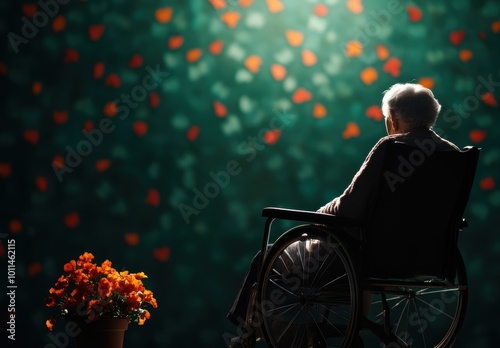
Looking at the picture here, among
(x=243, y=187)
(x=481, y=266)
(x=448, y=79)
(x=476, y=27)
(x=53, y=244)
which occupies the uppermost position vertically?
(x=476, y=27)

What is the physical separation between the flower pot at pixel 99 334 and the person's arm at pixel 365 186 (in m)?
1.27

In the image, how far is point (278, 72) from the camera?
4.20 m

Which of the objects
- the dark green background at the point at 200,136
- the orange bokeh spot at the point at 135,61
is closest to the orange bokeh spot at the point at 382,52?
the dark green background at the point at 200,136

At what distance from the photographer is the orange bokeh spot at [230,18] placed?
419 centimetres

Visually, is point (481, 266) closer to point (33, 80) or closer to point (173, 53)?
point (173, 53)

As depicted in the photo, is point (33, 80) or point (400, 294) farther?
point (33, 80)

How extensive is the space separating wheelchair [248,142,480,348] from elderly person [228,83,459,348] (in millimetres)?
60

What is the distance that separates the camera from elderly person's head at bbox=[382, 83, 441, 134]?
111 inches

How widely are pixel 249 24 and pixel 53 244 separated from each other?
1.62 metres

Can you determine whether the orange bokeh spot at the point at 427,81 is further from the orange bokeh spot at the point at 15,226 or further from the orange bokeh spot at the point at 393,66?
the orange bokeh spot at the point at 15,226

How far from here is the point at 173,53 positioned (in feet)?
13.6

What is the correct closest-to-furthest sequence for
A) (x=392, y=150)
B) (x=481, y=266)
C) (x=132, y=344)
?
(x=392, y=150) < (x=132, y=344) < (x=481, y=266)

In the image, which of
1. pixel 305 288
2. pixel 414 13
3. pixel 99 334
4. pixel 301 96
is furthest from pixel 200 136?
pixel 305 288

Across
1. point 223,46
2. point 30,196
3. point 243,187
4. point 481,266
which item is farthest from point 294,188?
point 30,196
